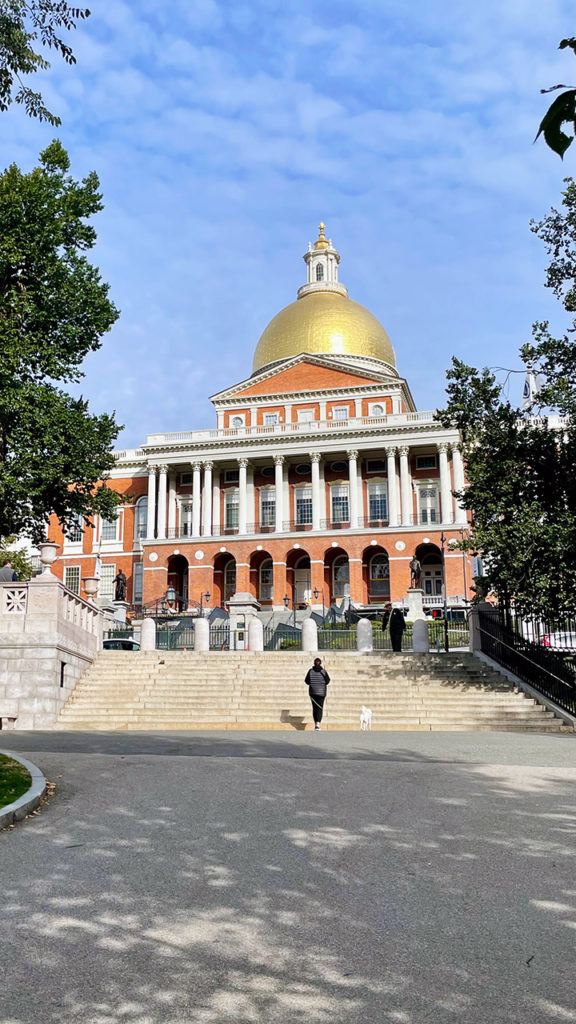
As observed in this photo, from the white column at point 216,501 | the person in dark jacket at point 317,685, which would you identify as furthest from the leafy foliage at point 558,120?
the white column at point 216,501

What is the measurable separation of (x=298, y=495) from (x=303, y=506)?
3.40ft

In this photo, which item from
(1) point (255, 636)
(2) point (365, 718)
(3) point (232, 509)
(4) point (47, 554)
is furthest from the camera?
(3) point (232, 509)

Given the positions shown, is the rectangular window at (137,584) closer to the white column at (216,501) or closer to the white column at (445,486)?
the white column at (216,501)

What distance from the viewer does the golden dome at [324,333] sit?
7236cm

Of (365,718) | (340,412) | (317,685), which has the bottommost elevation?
(365,718)

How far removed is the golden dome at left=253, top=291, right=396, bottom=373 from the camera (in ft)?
237

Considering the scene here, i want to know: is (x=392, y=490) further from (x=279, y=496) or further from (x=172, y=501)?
(x=172, y=501)

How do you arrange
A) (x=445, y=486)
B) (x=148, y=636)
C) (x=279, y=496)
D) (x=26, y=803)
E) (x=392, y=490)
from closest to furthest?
1. (x=26, y=803)
2. (x=148, y=636)
3. (x=445, y=486)
4. (x=392, y=490)
5. (x=279, y=496)

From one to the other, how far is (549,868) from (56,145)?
25.7 m

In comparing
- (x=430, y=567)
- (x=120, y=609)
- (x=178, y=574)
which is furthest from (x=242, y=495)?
(x=120, y=609)

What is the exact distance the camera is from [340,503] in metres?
66.0

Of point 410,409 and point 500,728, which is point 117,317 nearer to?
Answer: point 500,728

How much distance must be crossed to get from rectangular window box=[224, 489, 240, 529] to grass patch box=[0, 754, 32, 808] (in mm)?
55926

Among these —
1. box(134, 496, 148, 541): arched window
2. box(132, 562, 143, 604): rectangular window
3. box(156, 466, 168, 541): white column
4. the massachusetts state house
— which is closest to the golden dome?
the massachusetts state house
